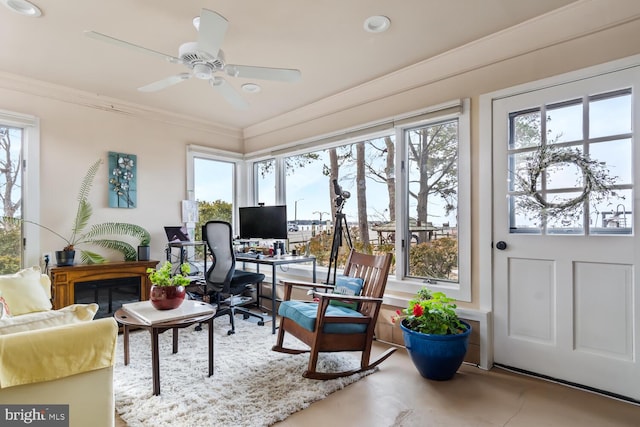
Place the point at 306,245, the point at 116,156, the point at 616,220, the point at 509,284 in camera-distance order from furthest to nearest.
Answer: the point at 306,245 < the point at 116,156 < the point at 509,284 < the point at 616,220

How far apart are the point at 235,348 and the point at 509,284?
7.59 feet

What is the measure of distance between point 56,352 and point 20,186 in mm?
2843

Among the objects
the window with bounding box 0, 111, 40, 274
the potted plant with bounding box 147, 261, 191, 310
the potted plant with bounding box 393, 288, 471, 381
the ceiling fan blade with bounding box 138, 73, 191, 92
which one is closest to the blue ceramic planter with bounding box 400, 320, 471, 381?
the potted plant with bounding box 393, 288, 471, 381

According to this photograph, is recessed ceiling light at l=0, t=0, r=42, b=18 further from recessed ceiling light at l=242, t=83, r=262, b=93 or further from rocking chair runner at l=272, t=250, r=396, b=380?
rocking chair runner at l=272, t=250, r=396, b=380

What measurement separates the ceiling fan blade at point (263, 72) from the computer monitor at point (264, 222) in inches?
73.5

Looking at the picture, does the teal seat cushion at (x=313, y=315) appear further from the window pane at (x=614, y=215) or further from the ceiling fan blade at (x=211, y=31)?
the ceiling fan blade at (x=211, y=31)

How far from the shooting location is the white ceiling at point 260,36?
88.1 inches

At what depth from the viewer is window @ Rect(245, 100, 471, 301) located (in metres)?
2.88

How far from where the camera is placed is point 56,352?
1.35 metres

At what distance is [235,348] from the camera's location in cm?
303

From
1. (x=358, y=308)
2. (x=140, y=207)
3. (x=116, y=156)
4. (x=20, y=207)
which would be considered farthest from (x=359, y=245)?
(x=20, y=207)

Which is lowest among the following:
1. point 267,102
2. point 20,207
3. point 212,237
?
point 212,237

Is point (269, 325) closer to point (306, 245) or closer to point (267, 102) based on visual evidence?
point (306, 245)

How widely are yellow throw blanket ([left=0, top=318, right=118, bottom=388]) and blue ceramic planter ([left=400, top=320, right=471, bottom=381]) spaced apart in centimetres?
189
